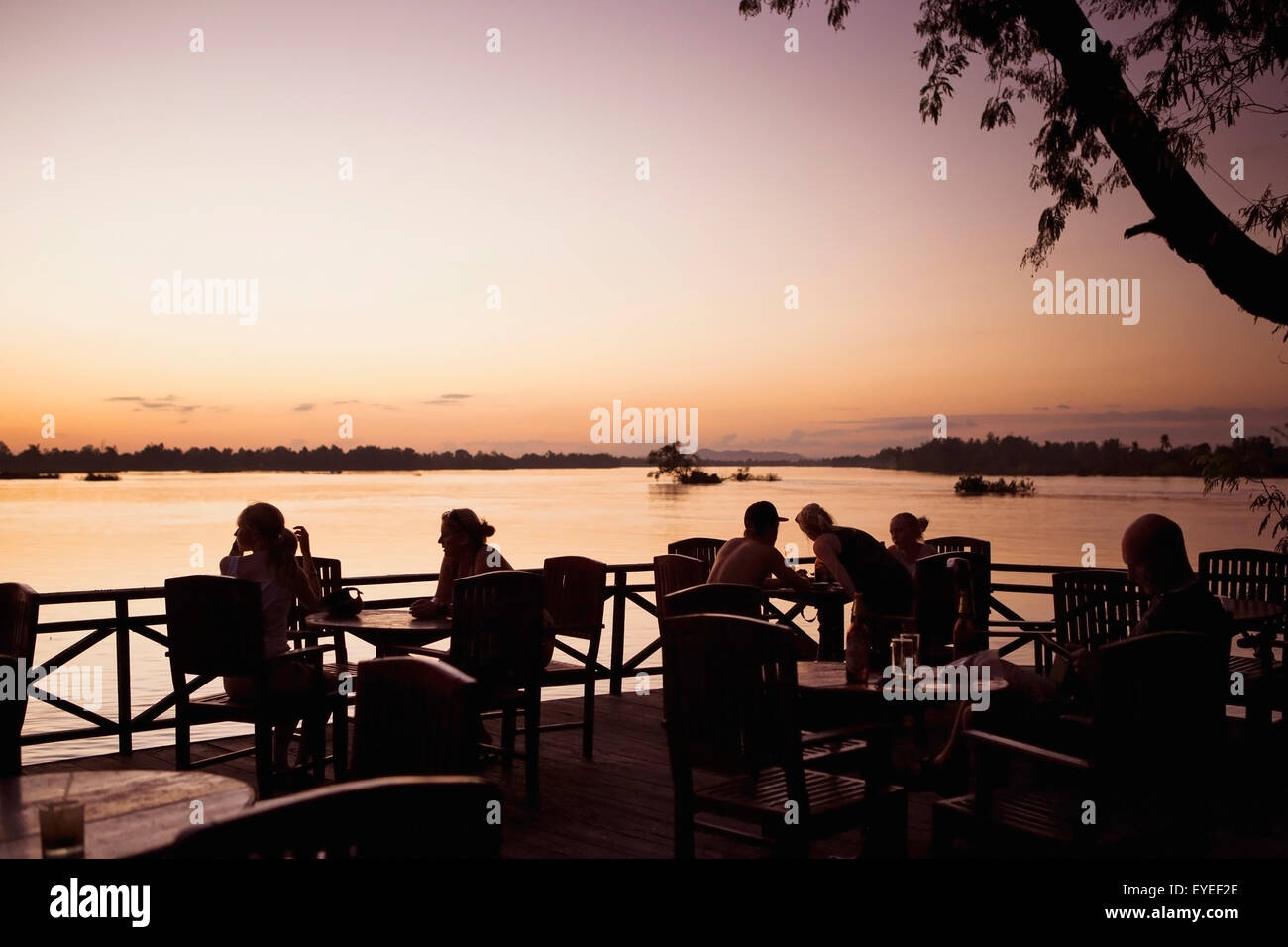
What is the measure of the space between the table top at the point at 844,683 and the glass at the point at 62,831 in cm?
236

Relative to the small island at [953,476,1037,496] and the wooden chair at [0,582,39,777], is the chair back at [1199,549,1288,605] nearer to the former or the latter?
the wooden chair at [0,582,39,777]

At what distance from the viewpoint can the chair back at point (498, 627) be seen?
16.4 ft

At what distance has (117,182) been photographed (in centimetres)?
1182

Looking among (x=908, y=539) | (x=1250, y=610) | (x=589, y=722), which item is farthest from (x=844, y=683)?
(x=908, y=539)

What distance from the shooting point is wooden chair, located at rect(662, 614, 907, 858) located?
123 inches

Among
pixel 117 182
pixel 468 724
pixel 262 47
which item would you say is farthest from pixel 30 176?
pixel 468 724

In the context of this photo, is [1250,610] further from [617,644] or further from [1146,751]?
[617,644]

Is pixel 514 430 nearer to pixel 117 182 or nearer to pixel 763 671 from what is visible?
pixel 117 182

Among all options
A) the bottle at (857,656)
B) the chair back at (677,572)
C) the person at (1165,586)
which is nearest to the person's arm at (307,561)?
the chair back at (677,572)

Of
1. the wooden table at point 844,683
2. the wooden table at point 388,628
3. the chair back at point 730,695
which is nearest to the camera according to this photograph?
the chair back at point 730,695

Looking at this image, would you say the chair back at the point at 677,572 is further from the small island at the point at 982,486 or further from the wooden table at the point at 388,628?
the small island at the point at 982,486

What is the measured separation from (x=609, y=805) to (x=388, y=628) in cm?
144

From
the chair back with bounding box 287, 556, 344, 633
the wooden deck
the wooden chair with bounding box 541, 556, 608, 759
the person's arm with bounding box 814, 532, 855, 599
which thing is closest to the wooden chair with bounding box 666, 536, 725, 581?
the wooden deck

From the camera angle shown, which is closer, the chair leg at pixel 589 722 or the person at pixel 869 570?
the person at pixel 869 570
